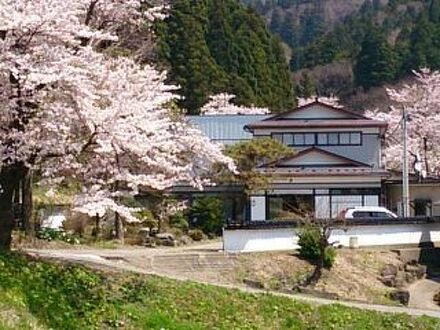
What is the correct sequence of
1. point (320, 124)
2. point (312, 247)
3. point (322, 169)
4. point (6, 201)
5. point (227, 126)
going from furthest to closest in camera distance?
point (227, 126), point (320, 124), point (322, 169), point (312, 247), point (6, 201)

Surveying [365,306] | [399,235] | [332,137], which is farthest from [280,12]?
[365,306]

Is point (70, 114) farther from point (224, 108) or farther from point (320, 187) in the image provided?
point (224, 108)

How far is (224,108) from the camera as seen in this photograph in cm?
4538

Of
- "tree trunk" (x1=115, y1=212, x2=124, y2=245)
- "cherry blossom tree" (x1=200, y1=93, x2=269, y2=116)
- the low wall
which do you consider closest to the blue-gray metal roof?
"cherry blossom tree" (x1=200, y1=93, x2=269, y2=116)

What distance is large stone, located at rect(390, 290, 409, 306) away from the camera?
20297mm

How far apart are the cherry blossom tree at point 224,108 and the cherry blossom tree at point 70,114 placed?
31460 mm

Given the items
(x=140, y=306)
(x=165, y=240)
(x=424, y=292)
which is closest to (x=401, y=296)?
(x=424, y=292)

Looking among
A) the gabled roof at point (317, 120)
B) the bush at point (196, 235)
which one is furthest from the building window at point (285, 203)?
the gabled roof at point (317, 120)

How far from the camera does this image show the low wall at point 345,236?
22281mm

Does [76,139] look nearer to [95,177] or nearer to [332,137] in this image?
[95,177]

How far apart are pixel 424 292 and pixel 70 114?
13.4 metres

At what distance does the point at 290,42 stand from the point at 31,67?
9616cm

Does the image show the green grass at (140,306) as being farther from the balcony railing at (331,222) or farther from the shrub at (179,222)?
the shrub at (179,222)

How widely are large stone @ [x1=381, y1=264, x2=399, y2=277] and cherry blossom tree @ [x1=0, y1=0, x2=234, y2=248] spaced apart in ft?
35.6
